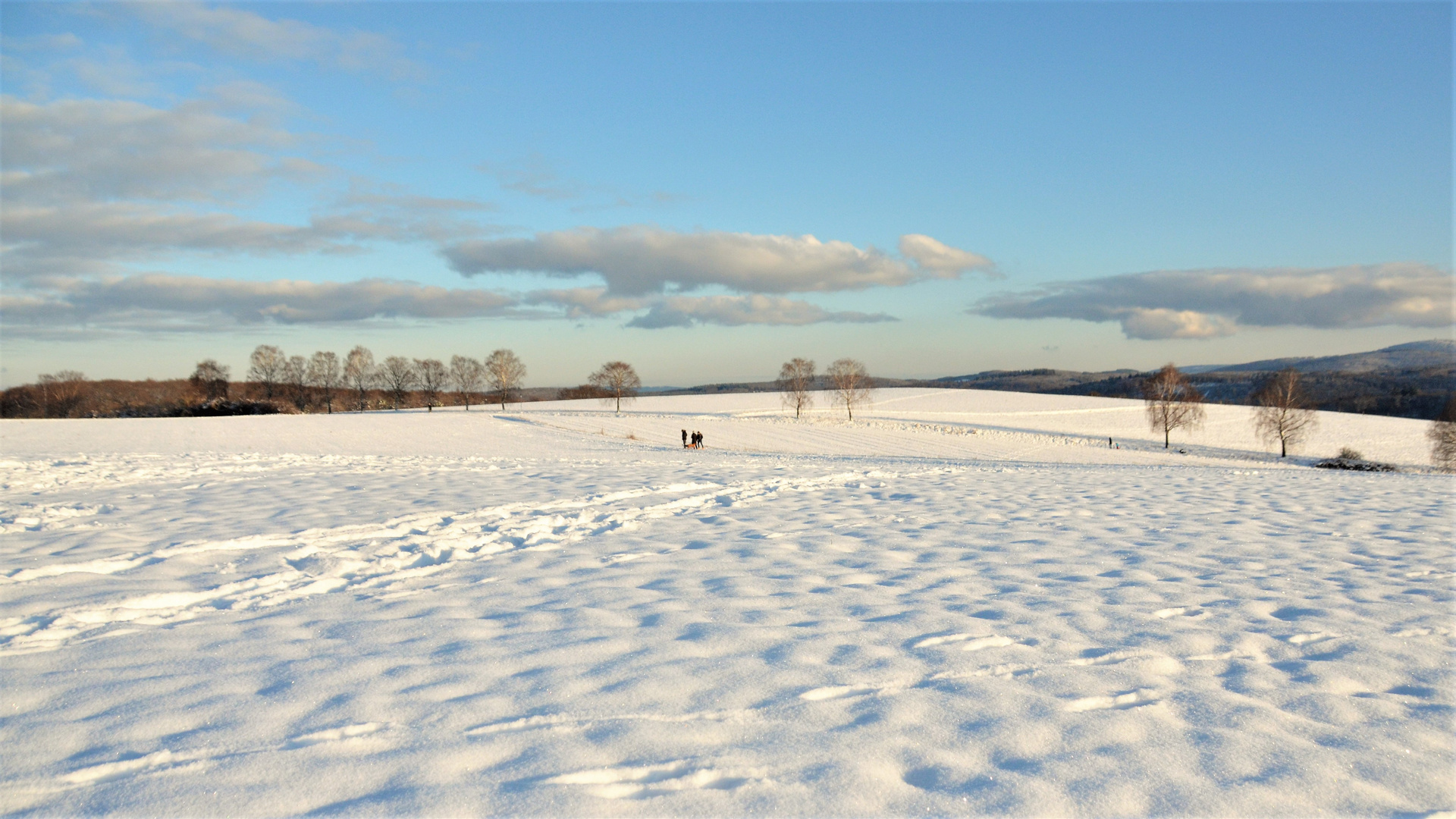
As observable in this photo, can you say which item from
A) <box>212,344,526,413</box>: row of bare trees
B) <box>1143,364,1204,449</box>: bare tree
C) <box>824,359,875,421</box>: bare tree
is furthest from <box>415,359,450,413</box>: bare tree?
<box>1143,364,1204,449</box>: bare tree

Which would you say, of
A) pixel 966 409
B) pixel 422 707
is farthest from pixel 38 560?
pixel 966 409

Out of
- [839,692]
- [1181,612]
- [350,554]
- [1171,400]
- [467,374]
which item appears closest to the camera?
[839,692]

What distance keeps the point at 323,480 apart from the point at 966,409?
6099cm

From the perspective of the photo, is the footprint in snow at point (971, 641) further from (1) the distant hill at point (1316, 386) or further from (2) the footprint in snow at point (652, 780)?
(1) the distant hill at point (1316, 386)

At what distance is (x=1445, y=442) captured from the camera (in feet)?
145

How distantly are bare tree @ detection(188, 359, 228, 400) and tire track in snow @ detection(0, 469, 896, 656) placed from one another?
102 metres

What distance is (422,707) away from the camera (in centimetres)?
385

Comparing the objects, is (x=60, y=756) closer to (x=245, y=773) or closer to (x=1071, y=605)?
(x=245, y=773)

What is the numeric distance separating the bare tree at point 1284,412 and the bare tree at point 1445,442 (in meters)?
6.20

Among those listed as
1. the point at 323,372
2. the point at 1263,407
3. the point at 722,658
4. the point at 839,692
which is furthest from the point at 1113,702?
the point at 323,372

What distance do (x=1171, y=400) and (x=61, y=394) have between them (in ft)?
445

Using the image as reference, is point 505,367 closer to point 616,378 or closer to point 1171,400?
point 616,378

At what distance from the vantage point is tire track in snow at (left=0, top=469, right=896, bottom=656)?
5434mm

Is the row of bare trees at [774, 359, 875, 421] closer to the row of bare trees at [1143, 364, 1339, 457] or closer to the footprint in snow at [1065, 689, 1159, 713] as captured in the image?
the row of bare trees at [1143, 364, 1339, 457]
